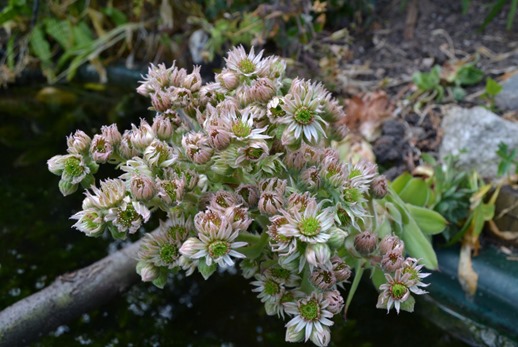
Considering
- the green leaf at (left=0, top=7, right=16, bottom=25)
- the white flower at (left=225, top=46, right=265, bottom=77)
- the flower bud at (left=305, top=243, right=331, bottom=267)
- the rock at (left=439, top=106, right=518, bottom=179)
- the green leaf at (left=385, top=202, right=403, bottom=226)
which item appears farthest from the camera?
the green leaf at (left=0, top=7, right=16, bottom=25)

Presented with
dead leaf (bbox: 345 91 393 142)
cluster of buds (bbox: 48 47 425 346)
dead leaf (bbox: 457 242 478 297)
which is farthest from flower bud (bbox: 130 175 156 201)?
dead leaf (bbox: 345 91 393 142)

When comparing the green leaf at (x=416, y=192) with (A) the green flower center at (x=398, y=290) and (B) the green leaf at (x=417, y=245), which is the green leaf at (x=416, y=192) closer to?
(B) the green leaf at (x=417, y=245)

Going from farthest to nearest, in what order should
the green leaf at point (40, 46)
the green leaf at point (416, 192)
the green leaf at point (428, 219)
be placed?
the green leaf at point (40, 46) < the green leaf at point (416, 192) < the green leaf at point (428, 219)

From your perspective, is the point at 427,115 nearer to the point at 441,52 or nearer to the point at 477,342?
the point at 441,52

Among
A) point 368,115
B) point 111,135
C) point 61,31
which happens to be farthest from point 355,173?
point 61,31

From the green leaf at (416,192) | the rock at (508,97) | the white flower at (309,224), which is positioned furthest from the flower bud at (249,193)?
the rock at (508,97)

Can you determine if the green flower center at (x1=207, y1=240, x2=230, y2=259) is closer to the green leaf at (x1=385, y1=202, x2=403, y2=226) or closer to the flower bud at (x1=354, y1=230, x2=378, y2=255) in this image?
the flower bud at (x1=354, y1=230, x2=378, y2=255)

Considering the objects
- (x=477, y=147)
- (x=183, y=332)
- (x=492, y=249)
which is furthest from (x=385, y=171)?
(x=183, y=332)
